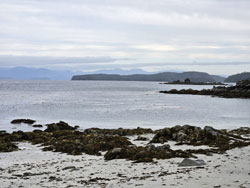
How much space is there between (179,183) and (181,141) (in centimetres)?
1129

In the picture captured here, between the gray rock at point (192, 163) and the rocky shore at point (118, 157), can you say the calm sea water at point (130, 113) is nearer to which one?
the rocky shore at point (118, 157)

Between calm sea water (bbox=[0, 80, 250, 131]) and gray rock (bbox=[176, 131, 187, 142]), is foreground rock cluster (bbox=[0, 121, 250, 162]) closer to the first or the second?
gray rock (bbox=[176, 131, 187, 142])

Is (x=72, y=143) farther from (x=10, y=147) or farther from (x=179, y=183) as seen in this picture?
(x=179, y=183)

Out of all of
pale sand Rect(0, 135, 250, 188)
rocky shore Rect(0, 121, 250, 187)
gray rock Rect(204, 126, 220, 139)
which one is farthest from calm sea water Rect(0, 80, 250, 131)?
pale sand Rect(0, 135, 250, 188)

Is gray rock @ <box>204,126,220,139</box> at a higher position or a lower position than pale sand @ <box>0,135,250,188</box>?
higher

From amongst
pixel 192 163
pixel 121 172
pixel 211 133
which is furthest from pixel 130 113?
pixel 121 172

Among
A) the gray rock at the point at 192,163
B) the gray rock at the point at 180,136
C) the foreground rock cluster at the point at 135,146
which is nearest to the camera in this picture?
the gray rock at the point at 192,163

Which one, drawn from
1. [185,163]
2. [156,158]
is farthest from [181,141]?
[185,163]

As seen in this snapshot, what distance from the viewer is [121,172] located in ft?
45.1

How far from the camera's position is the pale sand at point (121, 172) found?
11.7 meters

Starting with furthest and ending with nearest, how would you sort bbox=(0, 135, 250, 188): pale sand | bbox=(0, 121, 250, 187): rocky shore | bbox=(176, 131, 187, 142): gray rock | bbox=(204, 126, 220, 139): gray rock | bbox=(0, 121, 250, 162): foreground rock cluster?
bbox=(176, 131, 187, 142): gray rock
bbox=(204, 126, 220, 139): gray rock
bbox=(0, 121, 250, 162): foreground rock cluster
bbox=(0, 121, 250, 187): rocky shore
bbox=(0, 135, 250, 188): pale sand

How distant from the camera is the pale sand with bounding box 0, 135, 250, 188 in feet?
38.3

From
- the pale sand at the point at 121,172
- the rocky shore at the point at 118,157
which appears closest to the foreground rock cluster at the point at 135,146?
the rocky shore at the point at 118,157

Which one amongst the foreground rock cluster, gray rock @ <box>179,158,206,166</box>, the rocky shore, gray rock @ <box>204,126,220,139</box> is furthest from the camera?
gray rock @ <box>204,126,220,139</box>
